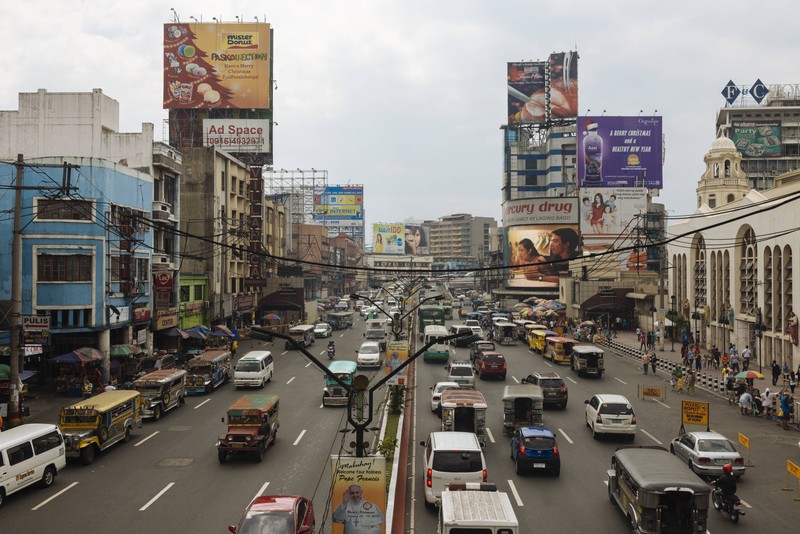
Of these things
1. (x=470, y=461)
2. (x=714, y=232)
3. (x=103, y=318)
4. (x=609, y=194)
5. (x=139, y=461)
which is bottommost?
(x=139, y=461)

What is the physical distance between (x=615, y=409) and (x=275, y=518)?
51.6 ft

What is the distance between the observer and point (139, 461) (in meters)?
23.4

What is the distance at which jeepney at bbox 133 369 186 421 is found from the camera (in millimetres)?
29953

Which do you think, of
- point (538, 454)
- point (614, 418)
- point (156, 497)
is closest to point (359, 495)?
point (156, 497)

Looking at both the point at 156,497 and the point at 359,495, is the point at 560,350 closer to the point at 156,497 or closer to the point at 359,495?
the point at 156,497

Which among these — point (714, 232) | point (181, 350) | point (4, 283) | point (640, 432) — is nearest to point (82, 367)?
point (4, 283)

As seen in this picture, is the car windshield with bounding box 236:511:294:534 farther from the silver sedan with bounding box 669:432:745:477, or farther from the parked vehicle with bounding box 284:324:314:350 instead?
the parked vehicle with bounding box 284:324:314:350

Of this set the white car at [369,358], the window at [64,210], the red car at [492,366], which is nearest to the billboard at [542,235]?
the white car at [369,358]

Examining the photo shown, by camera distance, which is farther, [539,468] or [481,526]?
[539,468]

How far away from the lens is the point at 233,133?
79.2m

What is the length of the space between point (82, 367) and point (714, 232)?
46.5 metres

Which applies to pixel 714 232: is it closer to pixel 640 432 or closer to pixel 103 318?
pixel 640 432

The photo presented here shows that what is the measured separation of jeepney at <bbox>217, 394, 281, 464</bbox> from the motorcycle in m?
14.1

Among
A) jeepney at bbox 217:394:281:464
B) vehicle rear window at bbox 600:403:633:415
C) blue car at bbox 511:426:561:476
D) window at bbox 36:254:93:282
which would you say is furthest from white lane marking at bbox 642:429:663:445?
window at bbox 36:254:93:282
